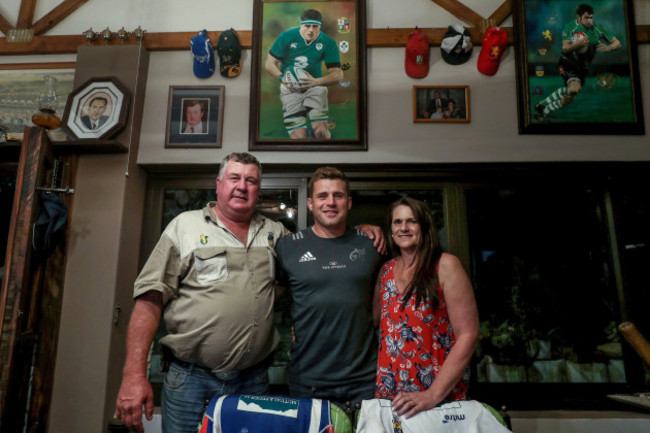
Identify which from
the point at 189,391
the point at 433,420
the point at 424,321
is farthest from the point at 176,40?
the point at 433,420

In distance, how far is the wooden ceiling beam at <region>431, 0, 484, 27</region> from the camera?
2301mm

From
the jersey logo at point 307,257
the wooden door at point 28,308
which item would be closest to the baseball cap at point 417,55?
the jersey logo at point 307,257

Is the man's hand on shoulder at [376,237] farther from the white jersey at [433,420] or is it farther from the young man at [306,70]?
the young man at [306,70]

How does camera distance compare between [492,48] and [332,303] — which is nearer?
[332,303]

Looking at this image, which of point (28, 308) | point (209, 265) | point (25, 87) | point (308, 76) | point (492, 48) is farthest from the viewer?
point (25, 87)

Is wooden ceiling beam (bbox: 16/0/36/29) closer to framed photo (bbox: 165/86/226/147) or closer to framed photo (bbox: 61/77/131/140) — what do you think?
framed photo (bbox: 61/77/131/140)

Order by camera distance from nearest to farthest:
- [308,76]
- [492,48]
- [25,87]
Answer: [492,48] < [308,76] < [25,87]

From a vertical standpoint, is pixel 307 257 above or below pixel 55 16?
below

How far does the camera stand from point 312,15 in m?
2.30

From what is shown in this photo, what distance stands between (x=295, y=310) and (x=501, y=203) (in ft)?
4.83

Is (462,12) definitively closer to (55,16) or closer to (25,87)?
(55,16)

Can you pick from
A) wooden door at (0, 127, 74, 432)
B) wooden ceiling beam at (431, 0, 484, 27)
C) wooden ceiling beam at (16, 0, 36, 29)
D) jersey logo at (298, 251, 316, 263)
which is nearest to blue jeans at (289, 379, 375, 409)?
jersey logo at (298, 251, 316, 263)

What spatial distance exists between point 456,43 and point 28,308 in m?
2.79

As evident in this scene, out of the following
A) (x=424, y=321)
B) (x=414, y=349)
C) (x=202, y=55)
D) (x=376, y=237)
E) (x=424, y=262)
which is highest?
(x=202, y=55)
